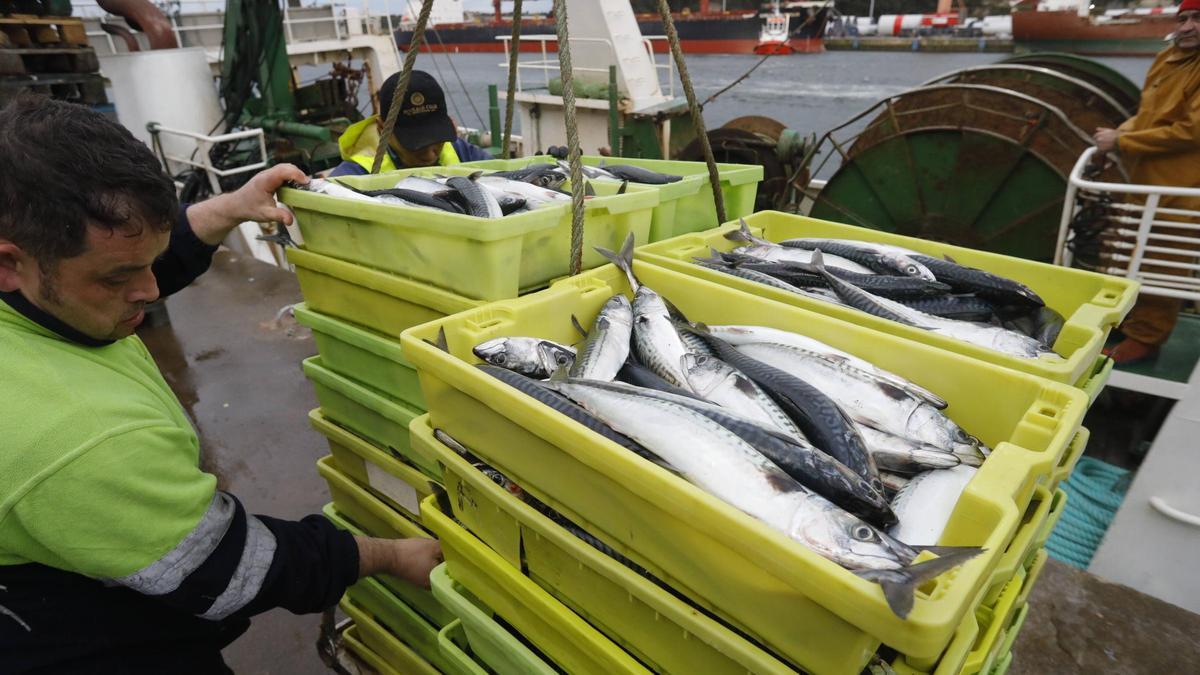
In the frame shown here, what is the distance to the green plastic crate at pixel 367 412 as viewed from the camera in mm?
1814

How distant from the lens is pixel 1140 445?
4.88 metres

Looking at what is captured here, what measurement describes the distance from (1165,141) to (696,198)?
380 cm

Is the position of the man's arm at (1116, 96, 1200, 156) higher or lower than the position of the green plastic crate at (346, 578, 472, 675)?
higher

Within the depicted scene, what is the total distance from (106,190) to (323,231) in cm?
75

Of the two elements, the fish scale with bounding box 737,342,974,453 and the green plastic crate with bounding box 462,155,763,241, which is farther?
the green plastic crate with bounding box 462,155,763,241

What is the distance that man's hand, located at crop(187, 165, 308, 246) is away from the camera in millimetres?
1913

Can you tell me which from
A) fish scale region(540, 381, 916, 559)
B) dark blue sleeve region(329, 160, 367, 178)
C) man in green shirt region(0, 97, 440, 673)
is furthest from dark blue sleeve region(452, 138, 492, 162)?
fish scale region(540, 381, 916, 559)

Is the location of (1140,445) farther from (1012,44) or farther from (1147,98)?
(1012,44)

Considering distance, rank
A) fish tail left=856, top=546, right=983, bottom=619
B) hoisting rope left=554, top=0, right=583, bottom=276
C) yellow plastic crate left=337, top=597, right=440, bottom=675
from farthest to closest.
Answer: yellow plastic crate left=337, top=597, right=440, bottom=675, hoisting rope left=554, top=0, right=583, bottom=276, fish tail left=856, top=546, right=983, bottom=619

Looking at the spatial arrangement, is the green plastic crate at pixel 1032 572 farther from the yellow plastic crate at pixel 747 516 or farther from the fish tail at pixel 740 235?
the fish tail at pixel 740 235

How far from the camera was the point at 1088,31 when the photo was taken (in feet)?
89.3

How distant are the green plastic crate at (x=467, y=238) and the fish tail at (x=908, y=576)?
1057 mm

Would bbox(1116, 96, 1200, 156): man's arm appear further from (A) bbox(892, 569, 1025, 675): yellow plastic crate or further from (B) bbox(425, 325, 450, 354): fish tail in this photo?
(B) bbox(425, 325, 450, 354): fish tail

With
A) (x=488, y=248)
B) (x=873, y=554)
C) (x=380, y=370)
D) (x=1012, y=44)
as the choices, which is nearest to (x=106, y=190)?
(x=488, y=248)
